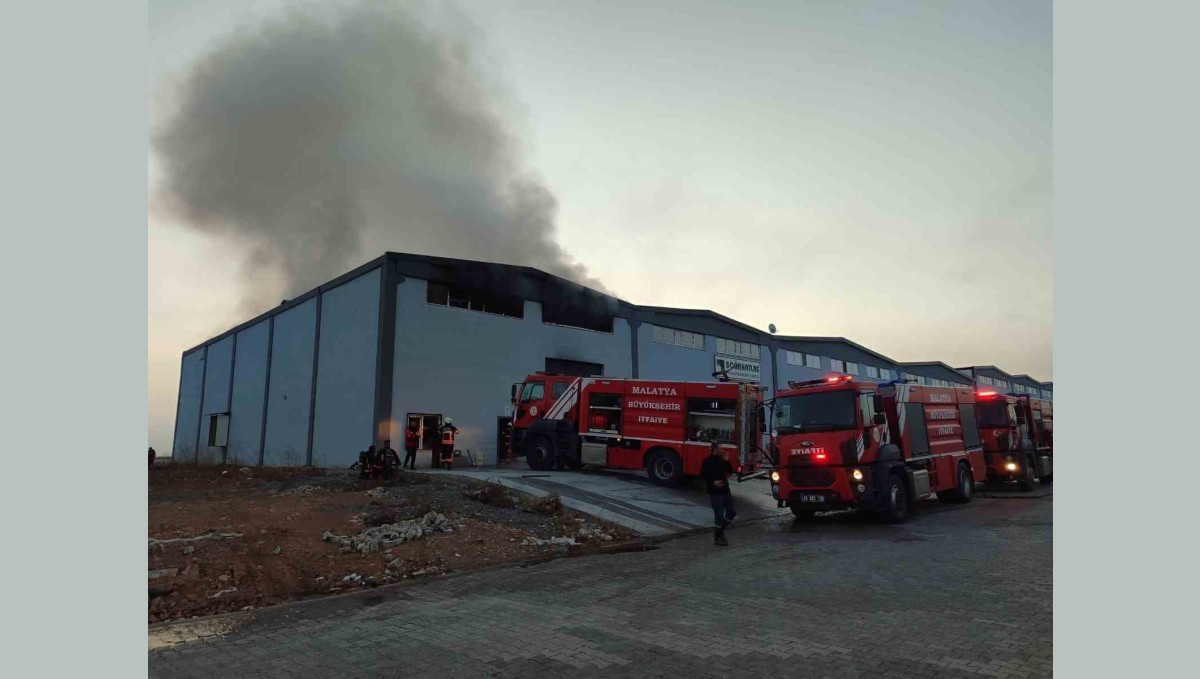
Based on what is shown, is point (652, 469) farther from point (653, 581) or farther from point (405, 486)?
point (653, 581)

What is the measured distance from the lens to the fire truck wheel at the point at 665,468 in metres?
17.3

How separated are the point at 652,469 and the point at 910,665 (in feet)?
42.7

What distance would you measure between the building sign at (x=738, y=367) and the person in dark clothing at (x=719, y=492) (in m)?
24.0

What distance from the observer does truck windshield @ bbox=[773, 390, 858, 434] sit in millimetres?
12477

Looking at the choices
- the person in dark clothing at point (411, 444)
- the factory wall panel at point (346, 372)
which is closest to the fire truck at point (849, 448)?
the person in dark clothing at point (411, 444)

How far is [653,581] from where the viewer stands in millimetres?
7906

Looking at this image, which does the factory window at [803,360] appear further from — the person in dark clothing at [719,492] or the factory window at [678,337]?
the person in dark clothing at [719,492]

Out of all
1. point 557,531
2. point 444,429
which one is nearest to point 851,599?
point 557,531

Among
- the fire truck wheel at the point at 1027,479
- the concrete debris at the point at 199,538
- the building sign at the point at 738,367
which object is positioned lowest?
the concrete debris at the point at 199,538

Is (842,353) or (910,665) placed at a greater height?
(842,353)

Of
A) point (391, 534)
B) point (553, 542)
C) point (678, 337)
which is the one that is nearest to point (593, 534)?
point (553, 542)

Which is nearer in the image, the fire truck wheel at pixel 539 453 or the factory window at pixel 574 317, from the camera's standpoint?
the fire truck wheel at pixel 539 453

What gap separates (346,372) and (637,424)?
39.7 feet

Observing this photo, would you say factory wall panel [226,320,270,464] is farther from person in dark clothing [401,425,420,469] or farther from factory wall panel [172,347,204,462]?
person in dark clothing [401,425,420,469]
